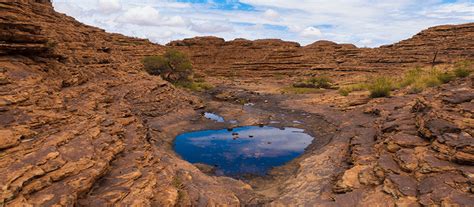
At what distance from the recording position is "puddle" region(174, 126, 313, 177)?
73.6ft

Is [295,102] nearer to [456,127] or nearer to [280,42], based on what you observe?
[456,127]

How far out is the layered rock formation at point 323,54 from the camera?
5731 cm

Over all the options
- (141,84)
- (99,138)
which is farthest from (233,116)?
(99,138)

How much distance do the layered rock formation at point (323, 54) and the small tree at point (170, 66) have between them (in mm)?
27706

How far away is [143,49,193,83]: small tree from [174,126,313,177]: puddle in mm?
29637

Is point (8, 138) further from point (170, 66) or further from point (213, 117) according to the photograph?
point (170, 66)

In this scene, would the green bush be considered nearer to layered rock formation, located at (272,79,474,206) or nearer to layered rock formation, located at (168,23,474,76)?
layered rock formation, located at (168,23,474,76)

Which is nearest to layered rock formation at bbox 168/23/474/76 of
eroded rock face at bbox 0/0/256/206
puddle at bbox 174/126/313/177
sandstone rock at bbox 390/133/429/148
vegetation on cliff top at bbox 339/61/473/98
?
vegetation on cliff top at bbox 339/61/473/98

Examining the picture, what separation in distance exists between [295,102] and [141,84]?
2021 centimetres

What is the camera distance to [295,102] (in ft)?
139

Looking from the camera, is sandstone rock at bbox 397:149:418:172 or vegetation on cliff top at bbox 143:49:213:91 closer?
sandstone rock at bbox 397:149:418:172

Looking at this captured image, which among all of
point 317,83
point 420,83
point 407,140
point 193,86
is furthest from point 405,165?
point 193,86

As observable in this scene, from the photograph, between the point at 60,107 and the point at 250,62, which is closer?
the point at 60,107

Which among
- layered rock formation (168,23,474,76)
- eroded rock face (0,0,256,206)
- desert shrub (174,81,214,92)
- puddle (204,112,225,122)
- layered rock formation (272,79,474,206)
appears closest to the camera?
eroded rock face (0,0,256,206)
